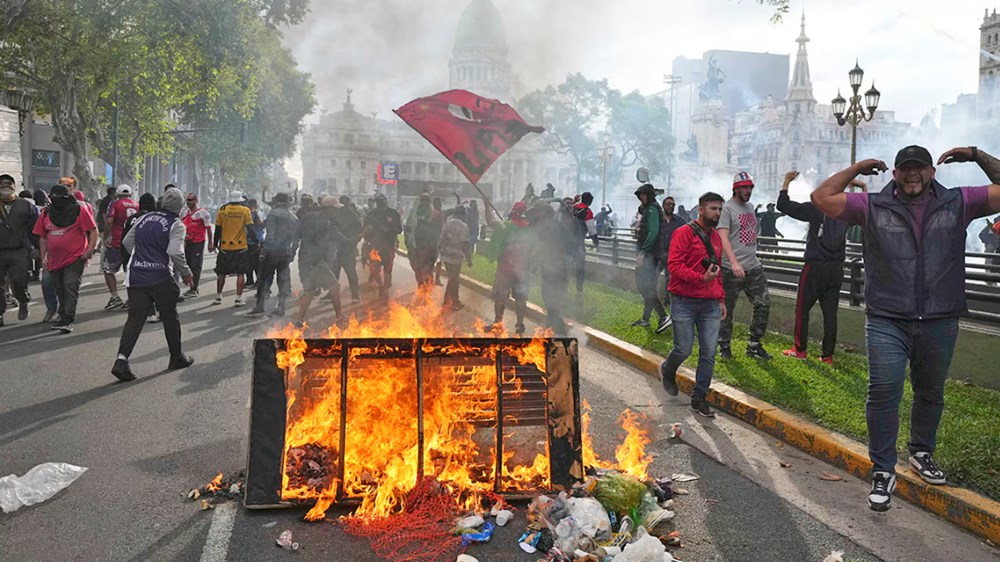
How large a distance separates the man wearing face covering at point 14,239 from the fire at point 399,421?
23.7 ft

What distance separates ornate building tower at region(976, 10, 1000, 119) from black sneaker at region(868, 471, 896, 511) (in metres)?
59.1

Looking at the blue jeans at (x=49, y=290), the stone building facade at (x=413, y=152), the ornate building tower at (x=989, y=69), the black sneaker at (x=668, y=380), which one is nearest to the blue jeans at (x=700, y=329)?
the black sneaker at (x=668, y=380)

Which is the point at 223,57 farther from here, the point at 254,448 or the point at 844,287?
the point at 254,448

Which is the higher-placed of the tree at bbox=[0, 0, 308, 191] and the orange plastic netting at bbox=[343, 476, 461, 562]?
the tree at bbox=[0, 0, 308, 191]

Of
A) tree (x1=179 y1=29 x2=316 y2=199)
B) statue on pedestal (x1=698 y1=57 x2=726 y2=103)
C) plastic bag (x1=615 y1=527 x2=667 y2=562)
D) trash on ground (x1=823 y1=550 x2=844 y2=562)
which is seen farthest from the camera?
statue on pedestal (x1=698 y1=57 x2=726 y2=103)

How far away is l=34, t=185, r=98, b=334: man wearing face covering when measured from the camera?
29.2ft

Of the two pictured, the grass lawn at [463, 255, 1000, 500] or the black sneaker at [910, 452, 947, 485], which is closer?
the black sneaker at [910, 452, 947, 485]

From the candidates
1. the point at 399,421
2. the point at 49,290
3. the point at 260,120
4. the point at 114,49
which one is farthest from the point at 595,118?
the point at 399,421

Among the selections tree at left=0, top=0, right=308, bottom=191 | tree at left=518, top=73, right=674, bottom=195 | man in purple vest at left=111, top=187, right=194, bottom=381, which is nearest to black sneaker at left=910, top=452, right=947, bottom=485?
man in purple vest at left=111, top=187, right=194, bottom=381

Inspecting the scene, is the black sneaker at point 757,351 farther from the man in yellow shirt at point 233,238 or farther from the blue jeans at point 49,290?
the blue jeans at point 49,290

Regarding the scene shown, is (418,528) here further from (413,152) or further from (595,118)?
(413,152)

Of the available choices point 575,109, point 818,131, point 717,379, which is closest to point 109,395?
point 717,379

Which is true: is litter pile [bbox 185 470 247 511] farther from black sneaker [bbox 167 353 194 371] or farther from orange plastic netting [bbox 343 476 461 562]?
black sneaker [bbox 167 353 194 371]

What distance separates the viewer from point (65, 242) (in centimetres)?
892
